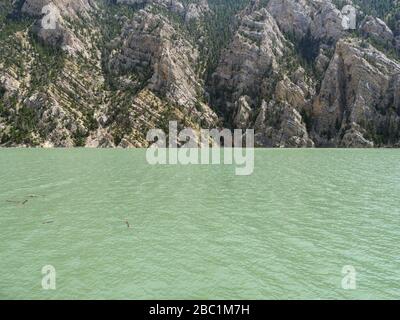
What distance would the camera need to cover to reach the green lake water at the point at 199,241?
21234mm

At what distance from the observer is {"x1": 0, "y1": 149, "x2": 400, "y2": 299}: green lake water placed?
69.7 ft

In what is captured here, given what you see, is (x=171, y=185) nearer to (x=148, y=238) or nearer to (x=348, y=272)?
(x=148, y=238)

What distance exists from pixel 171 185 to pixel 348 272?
3490cm

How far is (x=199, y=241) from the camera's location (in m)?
29.0

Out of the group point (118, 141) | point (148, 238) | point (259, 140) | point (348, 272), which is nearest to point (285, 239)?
point (348, 272)

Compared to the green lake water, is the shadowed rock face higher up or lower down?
higher up

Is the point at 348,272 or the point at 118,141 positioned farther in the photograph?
the point at 118,141

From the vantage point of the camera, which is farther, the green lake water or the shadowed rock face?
the shadowed rock face

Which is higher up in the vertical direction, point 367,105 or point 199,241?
point 367,105

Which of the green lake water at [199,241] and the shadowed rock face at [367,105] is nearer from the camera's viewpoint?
the green lake water at [199,241]

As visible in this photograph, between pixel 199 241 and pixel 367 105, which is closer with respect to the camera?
pixel 199 241

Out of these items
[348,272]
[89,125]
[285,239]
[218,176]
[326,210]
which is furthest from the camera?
[89,125]
